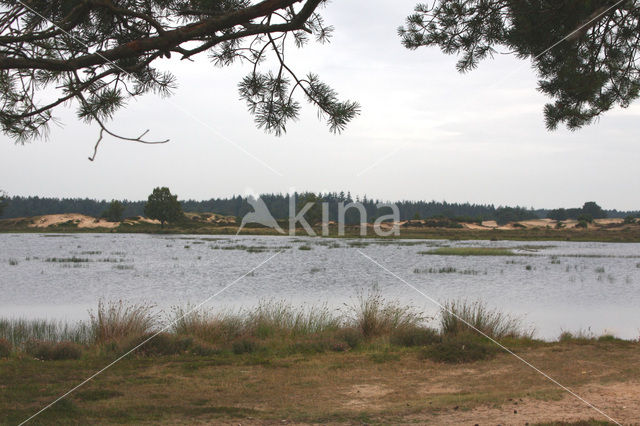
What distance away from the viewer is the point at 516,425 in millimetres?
5426

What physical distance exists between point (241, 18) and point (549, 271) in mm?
32916

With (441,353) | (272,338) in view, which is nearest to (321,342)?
(272,338)

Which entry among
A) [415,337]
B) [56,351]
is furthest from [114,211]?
[415,337]

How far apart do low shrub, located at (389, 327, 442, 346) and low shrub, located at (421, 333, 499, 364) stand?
2.40ft

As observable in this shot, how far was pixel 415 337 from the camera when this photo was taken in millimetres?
10852

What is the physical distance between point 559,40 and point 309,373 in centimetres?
659

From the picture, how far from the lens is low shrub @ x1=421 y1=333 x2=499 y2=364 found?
936cm

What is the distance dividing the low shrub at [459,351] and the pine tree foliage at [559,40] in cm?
430

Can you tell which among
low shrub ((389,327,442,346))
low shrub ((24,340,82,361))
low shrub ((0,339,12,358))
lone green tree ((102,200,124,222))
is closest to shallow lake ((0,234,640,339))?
low shrub ((389,327,442,346))

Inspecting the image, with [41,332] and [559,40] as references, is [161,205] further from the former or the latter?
[559,40]

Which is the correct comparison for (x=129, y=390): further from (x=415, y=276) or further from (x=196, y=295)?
(x=415, y=276)

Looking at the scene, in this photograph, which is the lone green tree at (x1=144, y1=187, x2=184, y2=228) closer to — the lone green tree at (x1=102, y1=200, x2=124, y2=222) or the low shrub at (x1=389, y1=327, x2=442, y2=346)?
the lone green tree at (x1=102, y1=200, x2=124, y2=222)

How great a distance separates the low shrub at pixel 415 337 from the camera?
1084cm

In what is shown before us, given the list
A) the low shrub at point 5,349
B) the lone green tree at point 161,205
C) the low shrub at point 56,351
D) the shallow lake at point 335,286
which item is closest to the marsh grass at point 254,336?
the low shrub at point 56,351
